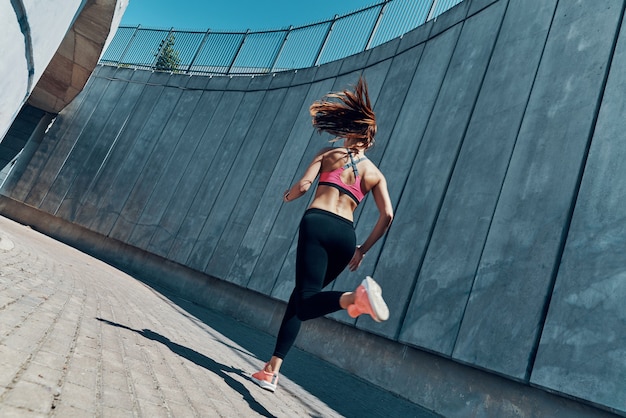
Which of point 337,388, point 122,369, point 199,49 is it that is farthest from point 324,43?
point 122,369

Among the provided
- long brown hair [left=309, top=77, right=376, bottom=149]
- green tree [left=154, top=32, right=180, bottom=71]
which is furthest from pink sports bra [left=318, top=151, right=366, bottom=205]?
green tree [left=154, top=32, right=180, bottom=71]

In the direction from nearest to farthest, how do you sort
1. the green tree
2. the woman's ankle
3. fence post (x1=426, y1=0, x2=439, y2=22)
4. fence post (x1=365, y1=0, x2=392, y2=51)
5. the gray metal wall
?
the woman's ankle, the gray metal wall, fence post (x1=426, y1=0, x2=439, y2=22), fence post (x1=365, y1=0, x2=392, y2=51), the green tree

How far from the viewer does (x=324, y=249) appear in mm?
3072

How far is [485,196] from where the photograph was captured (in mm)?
5438

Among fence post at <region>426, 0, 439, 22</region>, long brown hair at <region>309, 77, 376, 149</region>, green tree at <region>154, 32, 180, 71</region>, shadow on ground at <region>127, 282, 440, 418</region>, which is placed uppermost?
green tree at <region>154, 32, 180, 71</region>

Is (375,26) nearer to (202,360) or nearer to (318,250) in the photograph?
(318,250)

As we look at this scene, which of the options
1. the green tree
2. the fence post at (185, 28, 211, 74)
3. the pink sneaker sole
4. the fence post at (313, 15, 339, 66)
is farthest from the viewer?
the green tree

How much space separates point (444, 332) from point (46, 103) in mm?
16721

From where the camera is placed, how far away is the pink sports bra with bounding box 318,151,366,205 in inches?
126

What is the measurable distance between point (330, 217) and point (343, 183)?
29cm

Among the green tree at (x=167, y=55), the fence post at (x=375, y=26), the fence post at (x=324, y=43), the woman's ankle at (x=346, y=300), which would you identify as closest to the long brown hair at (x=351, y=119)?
the woman's ankle at (x=346, y=300)

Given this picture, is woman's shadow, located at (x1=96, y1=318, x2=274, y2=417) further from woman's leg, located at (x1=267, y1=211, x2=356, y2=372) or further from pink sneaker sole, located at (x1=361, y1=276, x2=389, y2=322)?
pink sneaker sole, located at (x1=361, y1=276, x2=389, y2=322)

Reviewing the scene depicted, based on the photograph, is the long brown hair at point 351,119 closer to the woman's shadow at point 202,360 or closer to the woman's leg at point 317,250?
the woman's leg at point 317,250

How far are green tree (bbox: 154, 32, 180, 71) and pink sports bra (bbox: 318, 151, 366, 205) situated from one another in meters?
14.8
